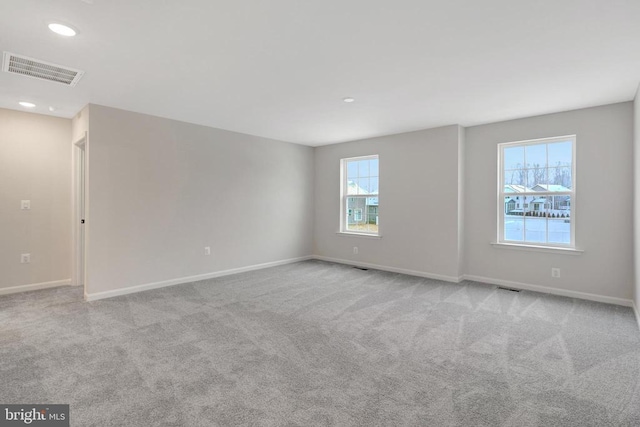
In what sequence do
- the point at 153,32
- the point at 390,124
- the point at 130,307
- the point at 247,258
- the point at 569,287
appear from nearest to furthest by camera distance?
the point at 153,32 < the point at 130,307 < the point at 569,287 < the point at 390,124 < the point at 247,258

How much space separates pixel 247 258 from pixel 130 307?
220cm

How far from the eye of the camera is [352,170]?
659 centimetres

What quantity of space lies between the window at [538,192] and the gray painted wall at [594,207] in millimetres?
118

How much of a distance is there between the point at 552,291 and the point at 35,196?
23.3ft

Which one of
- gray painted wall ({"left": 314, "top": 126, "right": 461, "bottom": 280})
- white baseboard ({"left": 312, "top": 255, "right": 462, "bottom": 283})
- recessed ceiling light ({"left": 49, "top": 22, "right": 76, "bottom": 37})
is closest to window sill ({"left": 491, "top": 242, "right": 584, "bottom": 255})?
gray painted wall ({"left": 314, "top": 126, "right": 461, "bottom": 280})

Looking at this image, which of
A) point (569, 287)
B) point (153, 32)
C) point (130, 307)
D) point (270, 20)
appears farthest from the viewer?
point (569, 287)

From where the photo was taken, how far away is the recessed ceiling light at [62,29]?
2281 millimetres

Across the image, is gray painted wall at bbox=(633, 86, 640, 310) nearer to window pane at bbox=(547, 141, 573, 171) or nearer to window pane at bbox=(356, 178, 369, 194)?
window pane at bbox=(547, 141, 573, 171)

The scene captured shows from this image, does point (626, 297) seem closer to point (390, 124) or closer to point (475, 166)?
point (475, 166)

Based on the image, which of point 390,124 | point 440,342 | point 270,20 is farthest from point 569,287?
point 270,20

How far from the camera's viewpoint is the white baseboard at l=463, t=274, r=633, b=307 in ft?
13.0

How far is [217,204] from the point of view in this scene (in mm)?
5332

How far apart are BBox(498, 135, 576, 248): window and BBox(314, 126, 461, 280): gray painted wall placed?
2.25 ft

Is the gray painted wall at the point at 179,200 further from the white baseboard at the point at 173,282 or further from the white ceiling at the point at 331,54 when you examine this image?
the white ceiling at the point at 331,54
